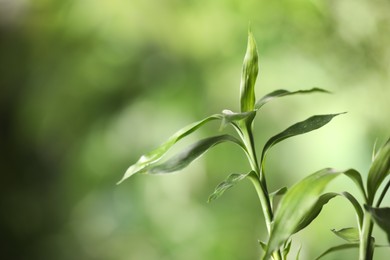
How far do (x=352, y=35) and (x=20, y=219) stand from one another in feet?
3.83

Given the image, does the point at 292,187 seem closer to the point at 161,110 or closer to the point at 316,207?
the point at 316,207

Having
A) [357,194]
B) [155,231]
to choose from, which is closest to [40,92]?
[155,231]

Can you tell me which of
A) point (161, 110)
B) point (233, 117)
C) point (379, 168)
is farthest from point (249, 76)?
point (161, 110)

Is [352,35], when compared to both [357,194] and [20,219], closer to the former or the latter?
[357,194]

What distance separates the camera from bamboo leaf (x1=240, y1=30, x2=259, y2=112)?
29.3 inches

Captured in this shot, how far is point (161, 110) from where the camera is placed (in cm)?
169

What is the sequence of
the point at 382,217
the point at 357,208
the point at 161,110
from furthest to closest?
the point at 161,110 < the point at 357,208 < the point at 382,217

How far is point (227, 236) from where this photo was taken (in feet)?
5.32

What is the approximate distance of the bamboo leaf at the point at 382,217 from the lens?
56cm

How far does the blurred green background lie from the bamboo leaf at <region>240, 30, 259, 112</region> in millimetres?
719

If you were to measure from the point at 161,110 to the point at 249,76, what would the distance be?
3.15 feet

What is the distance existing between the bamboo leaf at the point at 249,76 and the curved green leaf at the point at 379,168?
7.0 inches

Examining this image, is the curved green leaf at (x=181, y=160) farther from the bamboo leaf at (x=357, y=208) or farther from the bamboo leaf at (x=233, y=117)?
the bamboo leaf at (x=357, y=208)

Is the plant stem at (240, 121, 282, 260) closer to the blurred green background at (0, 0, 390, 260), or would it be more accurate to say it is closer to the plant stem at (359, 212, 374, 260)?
the plant stem at (359, 212, 374, 260)
